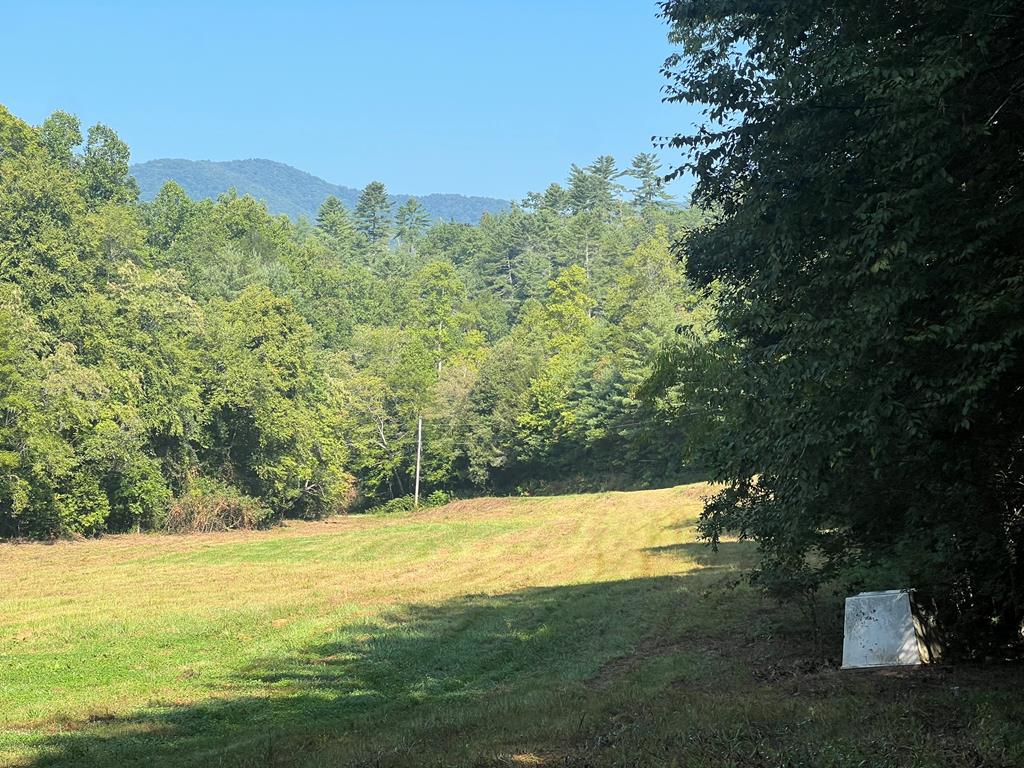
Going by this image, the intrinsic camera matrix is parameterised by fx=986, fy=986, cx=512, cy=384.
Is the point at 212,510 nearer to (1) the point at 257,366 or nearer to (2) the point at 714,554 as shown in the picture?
(1) the point at 257,366

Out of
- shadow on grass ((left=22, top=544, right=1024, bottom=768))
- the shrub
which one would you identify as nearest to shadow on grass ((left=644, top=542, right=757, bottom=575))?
shadow on grass ((left=22, top=544, right=1024, bottom=768))

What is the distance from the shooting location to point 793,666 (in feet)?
41.5

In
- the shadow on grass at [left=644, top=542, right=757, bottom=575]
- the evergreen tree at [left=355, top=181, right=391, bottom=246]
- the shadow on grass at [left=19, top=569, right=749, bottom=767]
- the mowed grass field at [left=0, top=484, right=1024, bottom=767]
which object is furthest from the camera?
the evergreen tree at [left=355, top=181, right=391, bottom=246]

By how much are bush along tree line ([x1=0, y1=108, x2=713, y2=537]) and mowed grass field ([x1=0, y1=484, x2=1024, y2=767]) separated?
4375mm

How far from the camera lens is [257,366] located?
57.6 m

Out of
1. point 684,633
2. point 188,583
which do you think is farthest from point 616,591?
point 188,583

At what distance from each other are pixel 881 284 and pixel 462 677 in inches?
336

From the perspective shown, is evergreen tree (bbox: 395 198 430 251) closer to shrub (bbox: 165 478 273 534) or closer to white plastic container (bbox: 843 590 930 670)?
shrub (bbox: 165 478 273 534)

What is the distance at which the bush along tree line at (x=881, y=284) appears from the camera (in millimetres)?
8578

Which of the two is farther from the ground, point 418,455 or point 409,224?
point 409,224

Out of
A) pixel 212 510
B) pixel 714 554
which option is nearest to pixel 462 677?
pixel 714 554

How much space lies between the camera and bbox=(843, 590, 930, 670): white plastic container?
11.5 m

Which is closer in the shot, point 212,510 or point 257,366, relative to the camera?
point 212,510

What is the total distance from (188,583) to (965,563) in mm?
22586
